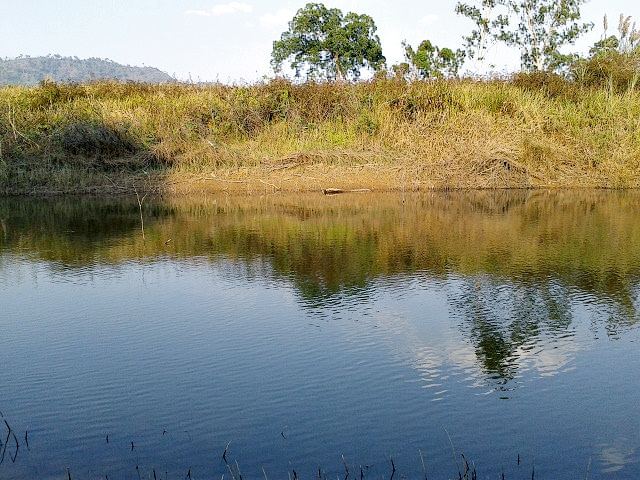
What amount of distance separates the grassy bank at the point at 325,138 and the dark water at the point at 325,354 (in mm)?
7832

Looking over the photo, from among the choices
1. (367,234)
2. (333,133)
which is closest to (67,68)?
(333,133)

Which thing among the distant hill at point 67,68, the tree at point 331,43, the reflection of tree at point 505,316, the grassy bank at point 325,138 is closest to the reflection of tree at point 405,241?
the reflection of tree at point 505,316

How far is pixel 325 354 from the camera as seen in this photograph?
6156 millimetres

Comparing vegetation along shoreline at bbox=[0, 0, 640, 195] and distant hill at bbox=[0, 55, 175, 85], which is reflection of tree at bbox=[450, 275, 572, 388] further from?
distant hill at bbox=[0, 55, 175, 85]

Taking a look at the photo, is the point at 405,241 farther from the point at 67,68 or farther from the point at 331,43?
the point at 67,68

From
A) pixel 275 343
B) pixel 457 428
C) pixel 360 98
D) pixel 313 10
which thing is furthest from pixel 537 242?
pixel 313 10

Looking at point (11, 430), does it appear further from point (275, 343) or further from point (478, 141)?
point (478, 141)

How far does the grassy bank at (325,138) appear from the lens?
65.2ft

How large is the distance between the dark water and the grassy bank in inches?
308

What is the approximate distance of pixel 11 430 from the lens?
4758 millimetres

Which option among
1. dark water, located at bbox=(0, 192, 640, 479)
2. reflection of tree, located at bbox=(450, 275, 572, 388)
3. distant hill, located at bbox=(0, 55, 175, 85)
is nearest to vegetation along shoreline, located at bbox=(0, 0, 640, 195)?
dark water, located at bbox=(0, 192, 640, 479)

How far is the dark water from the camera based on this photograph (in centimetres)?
443

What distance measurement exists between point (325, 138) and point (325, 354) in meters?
15.8

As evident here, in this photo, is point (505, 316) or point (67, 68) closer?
point (505, 316)
